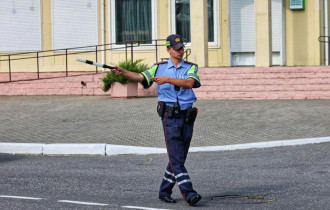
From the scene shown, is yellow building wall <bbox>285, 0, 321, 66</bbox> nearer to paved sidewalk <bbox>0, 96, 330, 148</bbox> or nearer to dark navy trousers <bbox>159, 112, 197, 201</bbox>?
paved sidewalk <bbox>0, 96, 330, 148</bbox>

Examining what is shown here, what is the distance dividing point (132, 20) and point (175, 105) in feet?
→ 65.9

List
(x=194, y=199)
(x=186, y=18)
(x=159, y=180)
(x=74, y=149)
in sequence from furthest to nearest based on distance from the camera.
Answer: (x=186, y=18)
(x=74, y=149)
(x=159, y=180)
(x=194, y=199)

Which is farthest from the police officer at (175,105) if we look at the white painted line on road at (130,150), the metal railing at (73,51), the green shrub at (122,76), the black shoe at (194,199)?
the metal railing at (73,51)

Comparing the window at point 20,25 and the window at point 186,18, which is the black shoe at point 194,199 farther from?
the window at point 20,25

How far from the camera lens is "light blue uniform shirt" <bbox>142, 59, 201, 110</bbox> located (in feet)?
30.7

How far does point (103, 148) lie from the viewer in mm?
14602

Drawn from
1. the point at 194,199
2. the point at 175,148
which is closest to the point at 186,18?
the point at 175,148

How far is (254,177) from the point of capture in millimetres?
11258

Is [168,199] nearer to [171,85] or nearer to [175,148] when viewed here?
[175,148]

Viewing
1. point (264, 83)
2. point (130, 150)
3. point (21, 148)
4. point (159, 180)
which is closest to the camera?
point (159, 180)

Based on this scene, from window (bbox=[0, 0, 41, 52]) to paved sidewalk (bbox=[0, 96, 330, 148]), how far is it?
6534mm

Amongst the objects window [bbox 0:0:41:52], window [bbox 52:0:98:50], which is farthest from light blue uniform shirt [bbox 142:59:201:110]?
window [bbox 0:0:41:52]

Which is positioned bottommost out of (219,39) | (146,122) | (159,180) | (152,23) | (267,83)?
(159,180)

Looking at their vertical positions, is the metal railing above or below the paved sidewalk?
above
